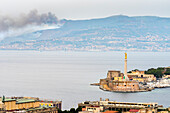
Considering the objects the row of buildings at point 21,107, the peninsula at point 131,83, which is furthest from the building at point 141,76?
the row of buildings at point 21,107

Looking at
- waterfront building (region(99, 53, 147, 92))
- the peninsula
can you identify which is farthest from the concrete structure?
the peninsula

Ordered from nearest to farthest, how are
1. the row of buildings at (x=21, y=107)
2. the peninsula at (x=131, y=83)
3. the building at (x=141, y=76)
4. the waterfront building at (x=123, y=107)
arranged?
the row of buildings at (x=21, y=107) → the waterfront building at (x=123, y=107) → the peninsula at (x=131, y=83) → the building at (x=141, y=76)

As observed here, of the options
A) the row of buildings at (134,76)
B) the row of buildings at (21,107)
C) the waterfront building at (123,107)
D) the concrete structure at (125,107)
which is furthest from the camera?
the row of buildings at (134,76)

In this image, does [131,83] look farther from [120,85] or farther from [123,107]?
[123,107]

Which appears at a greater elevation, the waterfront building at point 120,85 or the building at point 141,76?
the building at point 141,76

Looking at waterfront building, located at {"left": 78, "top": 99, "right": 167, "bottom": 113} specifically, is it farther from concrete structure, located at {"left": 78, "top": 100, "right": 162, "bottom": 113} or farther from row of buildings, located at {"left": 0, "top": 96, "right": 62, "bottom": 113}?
row of buildings, located at {"left": 0, "top": 96, "right": 62, "bottom": 113}

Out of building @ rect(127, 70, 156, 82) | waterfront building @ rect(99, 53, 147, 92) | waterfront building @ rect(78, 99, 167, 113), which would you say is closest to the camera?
waterfront building @ rect(78, 99, 167, 113)

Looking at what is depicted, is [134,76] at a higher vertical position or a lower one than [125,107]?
higher

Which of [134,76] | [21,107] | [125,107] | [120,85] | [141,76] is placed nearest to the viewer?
[21,107]

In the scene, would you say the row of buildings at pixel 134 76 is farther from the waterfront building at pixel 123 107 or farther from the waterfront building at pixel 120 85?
the waterfront building at pixel 123 107

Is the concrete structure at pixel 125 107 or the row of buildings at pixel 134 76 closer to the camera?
the concrete structure at pixel 125 107

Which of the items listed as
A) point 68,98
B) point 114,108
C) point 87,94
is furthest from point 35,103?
point 87,94

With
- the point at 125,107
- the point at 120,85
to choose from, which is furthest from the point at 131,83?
the point at 125,107
